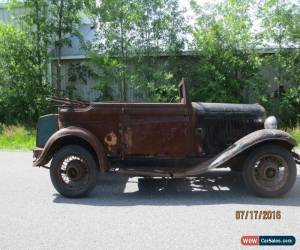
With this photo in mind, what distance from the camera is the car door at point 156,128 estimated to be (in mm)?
6996

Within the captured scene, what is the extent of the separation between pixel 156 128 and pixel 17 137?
878cm

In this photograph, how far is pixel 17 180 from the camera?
838 centimetres

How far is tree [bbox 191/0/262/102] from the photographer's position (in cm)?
1580

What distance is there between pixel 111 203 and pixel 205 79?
10145mm

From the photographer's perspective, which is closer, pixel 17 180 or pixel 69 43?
pixel 17 180

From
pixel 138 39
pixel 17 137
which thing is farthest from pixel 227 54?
pixel 17 137

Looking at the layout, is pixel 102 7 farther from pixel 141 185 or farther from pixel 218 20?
pixel 141 185

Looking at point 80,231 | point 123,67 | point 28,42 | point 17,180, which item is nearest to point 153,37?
point 123,67

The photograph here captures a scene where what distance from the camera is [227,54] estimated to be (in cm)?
1573
